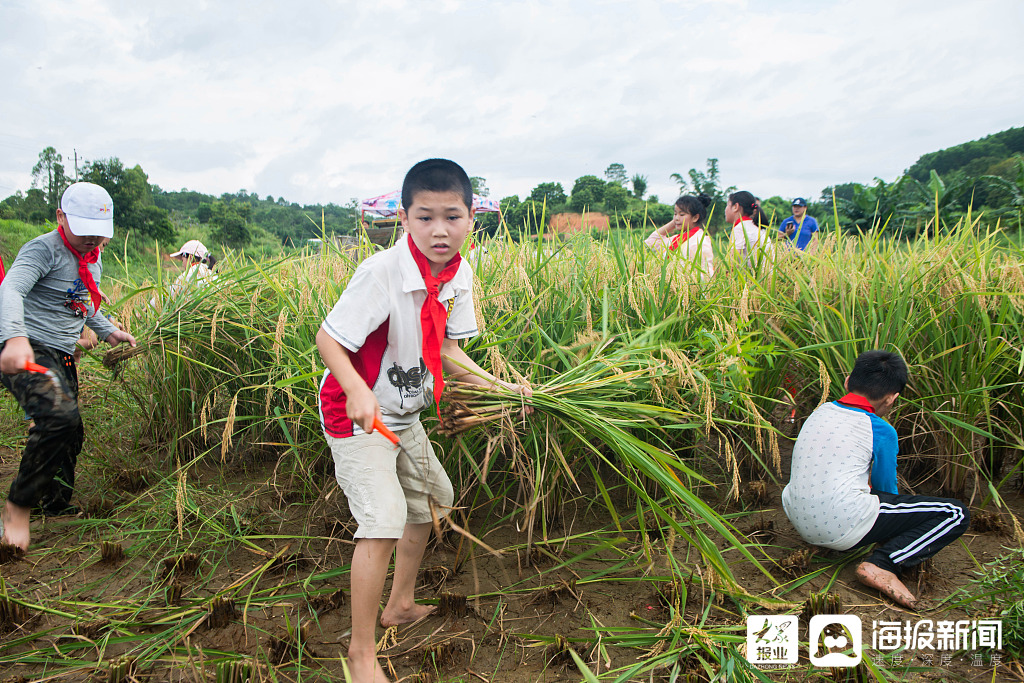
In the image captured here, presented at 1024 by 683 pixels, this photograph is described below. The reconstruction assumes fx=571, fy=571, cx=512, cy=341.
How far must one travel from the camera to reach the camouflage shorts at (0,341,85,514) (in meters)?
2.56

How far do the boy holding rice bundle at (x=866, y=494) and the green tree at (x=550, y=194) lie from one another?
200 centimetres

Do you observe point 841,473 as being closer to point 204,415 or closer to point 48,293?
point 204,415

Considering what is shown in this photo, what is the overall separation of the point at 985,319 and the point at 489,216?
9.02 feet

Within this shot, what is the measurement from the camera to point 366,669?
1664 millimetres

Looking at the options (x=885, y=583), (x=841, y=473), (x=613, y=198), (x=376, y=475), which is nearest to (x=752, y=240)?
(x=613, y=198)

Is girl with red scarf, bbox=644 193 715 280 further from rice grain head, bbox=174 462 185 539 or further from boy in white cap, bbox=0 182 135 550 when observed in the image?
boy in white cap, bbox=0 182 135 550

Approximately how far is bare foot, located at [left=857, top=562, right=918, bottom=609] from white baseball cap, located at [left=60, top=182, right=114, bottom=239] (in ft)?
11.5

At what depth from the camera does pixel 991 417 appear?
8.59 ft

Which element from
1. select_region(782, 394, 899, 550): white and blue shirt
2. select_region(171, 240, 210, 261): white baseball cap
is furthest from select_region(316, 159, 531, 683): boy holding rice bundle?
select_region(171, 240, 210, 261): white baseball cap

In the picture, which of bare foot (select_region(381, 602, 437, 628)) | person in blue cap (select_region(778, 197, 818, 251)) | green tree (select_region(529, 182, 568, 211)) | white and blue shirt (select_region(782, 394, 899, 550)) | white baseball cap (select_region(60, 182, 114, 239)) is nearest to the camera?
bare foot (select_region(381, 602, 437, 628))

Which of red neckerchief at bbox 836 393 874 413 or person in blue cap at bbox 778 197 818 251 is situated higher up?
person in blue cap at bbox 778 197 818 251

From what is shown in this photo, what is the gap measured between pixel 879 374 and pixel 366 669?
2.21m

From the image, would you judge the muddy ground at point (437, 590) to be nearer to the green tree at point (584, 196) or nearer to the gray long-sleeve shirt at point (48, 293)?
the gray long-sleeve shirt at point (48, 293)

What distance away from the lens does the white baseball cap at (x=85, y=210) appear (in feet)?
8.61
